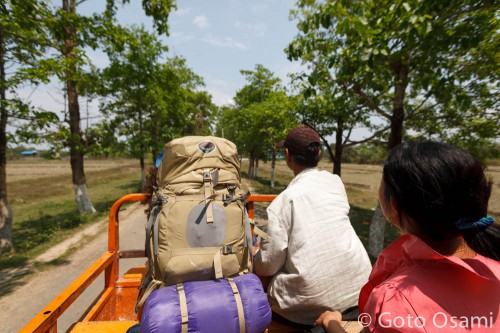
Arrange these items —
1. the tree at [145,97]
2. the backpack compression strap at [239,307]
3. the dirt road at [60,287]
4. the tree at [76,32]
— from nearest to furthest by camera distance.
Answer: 1. the backpack compression strap at [239,307]
2. the dirt road at [60,287]
3. the tree at [76,32]
4. the tree at [145,97]

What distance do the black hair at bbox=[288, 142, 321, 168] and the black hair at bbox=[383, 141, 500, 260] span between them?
3.40 feet

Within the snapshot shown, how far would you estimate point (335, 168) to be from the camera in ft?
39.9

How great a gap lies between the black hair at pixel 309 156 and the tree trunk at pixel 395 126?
14.8 feet

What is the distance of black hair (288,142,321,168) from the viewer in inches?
81.1

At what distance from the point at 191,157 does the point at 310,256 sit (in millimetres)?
1057

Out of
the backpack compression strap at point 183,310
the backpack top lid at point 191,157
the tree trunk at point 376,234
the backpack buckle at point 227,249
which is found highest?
the backpack top lid at point 191,157

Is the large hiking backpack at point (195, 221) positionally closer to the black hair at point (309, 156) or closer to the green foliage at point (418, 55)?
the black hair at point (309, 156)

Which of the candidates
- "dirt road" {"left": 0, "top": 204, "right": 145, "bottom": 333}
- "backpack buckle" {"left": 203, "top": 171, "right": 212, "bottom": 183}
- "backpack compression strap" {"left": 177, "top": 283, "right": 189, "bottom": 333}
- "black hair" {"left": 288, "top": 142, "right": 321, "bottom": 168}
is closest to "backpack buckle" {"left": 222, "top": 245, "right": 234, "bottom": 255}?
"backpack compression strap" {"left": 177, "top": 283, "right": 189, "bottom": 333}

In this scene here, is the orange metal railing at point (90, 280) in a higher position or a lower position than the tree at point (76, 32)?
lower

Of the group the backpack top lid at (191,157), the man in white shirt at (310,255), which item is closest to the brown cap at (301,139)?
the man in white shirt at (310,255)

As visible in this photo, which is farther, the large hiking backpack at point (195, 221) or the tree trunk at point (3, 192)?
the tree trunk at point (3, 192)

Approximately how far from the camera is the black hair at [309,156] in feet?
6.76

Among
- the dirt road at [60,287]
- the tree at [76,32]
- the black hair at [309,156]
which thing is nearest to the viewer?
the black hair at [309,156]

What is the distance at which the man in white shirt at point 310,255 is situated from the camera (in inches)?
67.4
